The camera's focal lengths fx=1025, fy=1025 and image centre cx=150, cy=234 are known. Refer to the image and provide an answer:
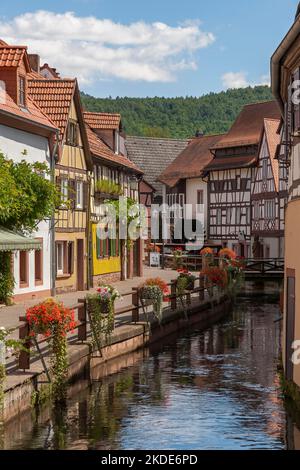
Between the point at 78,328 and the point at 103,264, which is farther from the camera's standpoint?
the point at 103,264

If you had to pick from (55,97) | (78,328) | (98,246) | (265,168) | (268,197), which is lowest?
(78,328)

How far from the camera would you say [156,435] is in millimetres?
16000

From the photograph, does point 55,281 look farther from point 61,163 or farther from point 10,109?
point 10,109

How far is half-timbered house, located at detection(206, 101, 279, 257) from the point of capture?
7569 centimetres

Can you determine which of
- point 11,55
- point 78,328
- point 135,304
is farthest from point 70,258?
point 78,328

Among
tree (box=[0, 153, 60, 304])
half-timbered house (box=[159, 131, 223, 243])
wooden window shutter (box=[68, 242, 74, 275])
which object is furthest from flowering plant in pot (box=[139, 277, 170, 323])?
half-timbered house (box=[159, 131, 223, 243])

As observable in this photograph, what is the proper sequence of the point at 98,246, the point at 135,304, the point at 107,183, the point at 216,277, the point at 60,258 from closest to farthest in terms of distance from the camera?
the point at 135,304, the point at 216,277, the point at 60,258, the point at 98,246, the point at 107,183

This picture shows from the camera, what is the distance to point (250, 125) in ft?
259

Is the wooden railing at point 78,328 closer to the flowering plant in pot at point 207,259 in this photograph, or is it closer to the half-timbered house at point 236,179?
the flowering plant in pot at point 207,259

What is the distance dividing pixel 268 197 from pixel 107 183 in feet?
82.9

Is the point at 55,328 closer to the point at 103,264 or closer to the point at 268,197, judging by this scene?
the point at 103,264

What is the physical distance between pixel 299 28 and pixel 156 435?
6.92 metres

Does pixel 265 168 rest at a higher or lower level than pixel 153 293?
higher

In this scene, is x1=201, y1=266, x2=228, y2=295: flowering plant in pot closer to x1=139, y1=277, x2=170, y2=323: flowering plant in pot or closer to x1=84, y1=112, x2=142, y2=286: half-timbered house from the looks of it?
x1=84, y1=112, x2=142, y2=286: half-timbered house
